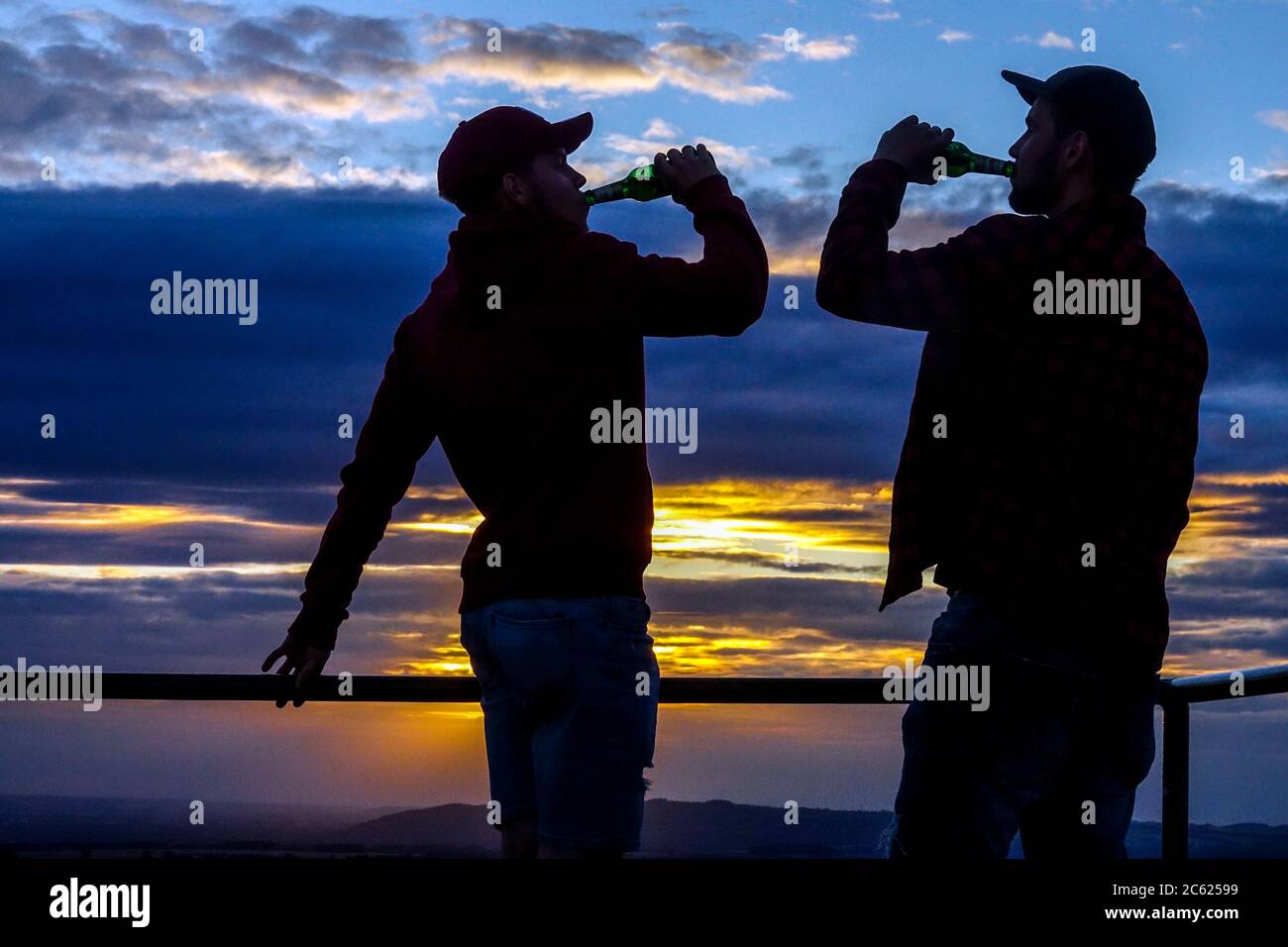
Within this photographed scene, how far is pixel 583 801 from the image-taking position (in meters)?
2.68

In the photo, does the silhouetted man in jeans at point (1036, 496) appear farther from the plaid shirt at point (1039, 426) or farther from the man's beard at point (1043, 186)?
the man's beard at point (1043, 186)

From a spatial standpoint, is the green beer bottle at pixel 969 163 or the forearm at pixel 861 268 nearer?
the forearm at pixel 861 268

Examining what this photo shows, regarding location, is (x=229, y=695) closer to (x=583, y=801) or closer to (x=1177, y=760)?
(x=583, y=801)

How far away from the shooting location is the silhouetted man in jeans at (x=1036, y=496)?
262 cm

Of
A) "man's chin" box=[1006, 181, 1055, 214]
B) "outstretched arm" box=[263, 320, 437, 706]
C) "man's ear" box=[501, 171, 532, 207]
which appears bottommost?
"outstretched arm" box=[263, 320, 437, 706]

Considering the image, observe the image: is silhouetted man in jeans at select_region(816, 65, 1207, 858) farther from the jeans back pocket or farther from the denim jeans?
the jeans back pocket

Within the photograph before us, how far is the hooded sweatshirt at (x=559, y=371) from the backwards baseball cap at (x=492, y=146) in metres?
0.13

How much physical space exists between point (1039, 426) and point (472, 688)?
170cm

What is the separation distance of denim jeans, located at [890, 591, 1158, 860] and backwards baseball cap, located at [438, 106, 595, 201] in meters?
1.42

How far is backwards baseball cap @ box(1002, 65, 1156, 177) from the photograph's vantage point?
9.44 feet

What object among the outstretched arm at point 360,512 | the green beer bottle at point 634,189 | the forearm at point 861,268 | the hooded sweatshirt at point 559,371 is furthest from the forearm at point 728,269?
the outstretched arm at point 360,512

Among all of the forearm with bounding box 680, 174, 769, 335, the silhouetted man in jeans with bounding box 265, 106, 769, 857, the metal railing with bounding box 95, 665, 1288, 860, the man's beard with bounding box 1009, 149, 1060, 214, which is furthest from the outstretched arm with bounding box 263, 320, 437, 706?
the man's beard with bounding box 1009, 149, 1060, 214

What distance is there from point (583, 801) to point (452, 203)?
144 centimetres
